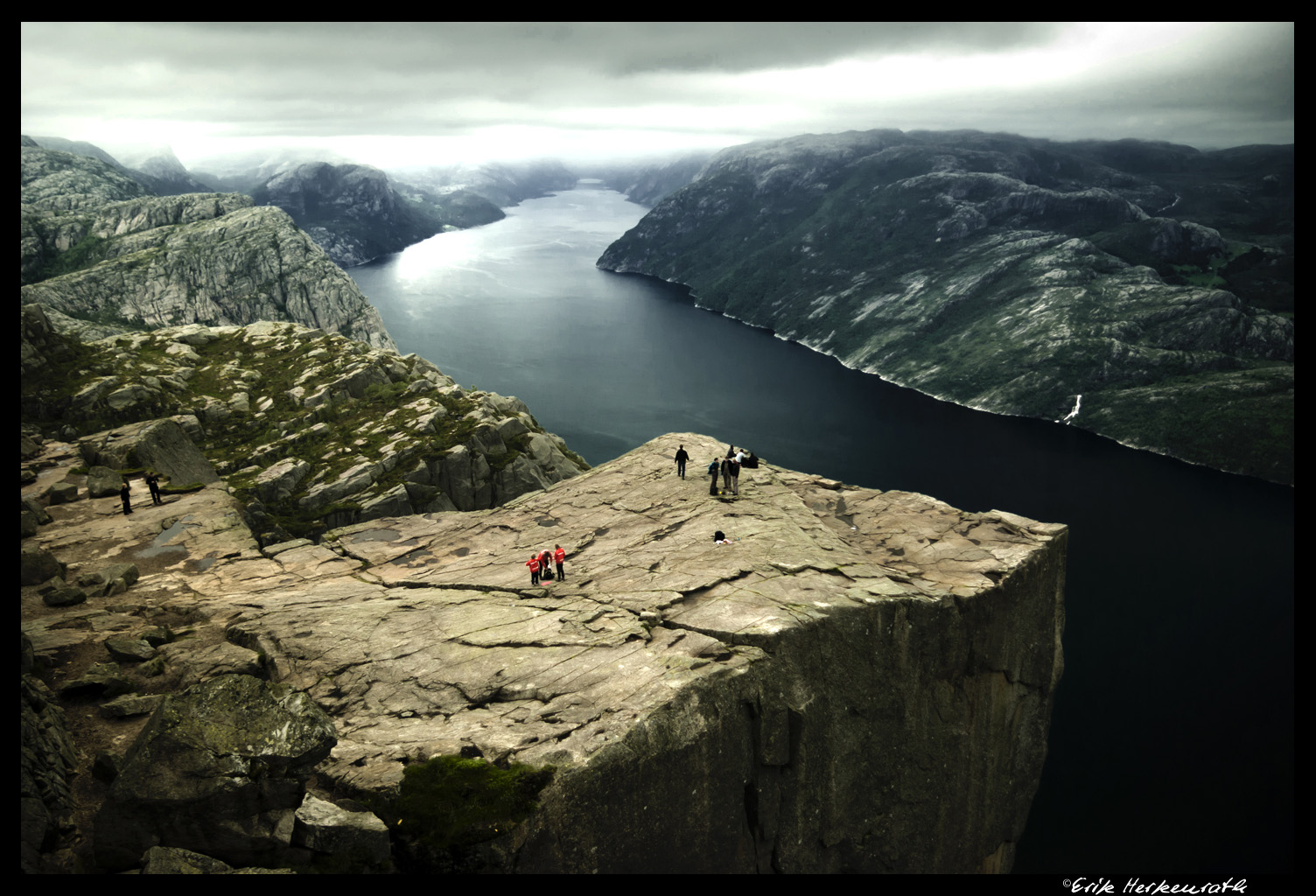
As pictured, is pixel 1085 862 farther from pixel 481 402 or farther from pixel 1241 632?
pixel 481 402

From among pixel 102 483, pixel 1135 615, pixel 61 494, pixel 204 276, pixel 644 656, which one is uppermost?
pixel 204 276

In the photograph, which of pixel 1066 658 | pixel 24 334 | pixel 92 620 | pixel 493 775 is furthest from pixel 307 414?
pixel 1066 658

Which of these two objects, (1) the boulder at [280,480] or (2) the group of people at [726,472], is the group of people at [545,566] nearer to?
(2) the group of people at [726,472]

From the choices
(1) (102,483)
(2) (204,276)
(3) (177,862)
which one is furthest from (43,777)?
(2) (204,276)

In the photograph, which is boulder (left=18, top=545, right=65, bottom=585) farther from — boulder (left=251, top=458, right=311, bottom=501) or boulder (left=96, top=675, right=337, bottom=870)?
boulder (left=251, top=458, right=311, bottom=501)

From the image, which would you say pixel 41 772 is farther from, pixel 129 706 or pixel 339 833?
pixel 339 833

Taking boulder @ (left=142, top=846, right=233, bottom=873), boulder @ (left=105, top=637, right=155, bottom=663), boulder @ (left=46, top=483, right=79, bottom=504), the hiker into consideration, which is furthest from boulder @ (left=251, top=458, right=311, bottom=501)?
boulder @ (left=142, top=846, right=233, bottom=873)
